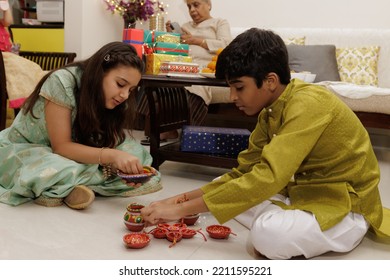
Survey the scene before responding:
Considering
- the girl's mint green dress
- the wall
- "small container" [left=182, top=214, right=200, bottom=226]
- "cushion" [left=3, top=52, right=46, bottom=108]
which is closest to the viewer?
"small container" [left=182, top=214, right=200, bottom=226]

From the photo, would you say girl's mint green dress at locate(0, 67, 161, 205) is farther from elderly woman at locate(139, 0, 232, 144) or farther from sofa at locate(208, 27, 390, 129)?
sofa at locate(208, 27, 390, 129)

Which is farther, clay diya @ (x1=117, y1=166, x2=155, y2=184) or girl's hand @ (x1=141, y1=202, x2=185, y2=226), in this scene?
clay diya @ (x1=117, y1=166, x2=155, y2=184)

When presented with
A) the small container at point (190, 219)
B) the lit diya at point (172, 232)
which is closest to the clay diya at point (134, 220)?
the lit diya at point (172, 232)

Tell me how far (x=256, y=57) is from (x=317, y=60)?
2.46 metres

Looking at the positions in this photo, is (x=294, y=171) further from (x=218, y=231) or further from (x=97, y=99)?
(x=97, y=99)

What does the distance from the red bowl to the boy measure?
0.16 metres

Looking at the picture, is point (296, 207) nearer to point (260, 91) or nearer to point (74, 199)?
point (260, 91)

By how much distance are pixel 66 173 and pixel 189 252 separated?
613 millimetres

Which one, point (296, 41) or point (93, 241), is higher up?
point (296, 41)

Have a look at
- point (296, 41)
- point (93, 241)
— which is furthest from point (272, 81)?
point (296, 41)

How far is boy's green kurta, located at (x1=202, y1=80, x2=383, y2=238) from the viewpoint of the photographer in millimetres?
1135

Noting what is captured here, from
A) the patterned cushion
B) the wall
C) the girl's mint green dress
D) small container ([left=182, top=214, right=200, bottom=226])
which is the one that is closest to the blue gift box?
the girl's mint green dress

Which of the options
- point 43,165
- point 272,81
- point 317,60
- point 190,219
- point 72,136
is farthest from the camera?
point 317,60

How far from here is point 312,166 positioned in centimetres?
127
